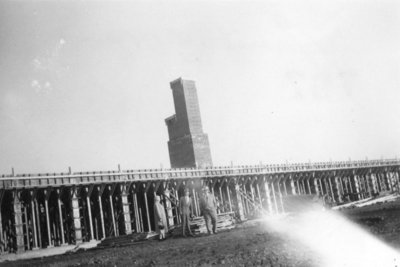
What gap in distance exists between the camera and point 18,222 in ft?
55.5

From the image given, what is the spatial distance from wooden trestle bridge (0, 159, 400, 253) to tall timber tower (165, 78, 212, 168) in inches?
371

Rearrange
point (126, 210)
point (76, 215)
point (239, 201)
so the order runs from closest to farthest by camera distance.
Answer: point (76, 215), point (126, 210), point (239, 201)

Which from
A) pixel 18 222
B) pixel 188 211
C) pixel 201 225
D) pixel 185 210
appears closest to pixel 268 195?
pixel 201 225

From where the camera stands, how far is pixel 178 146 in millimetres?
39812

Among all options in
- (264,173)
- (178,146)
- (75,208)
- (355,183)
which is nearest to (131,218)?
(75,208)

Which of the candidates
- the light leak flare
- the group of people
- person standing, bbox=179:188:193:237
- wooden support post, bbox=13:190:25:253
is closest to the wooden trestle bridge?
wooden support post, bbox=13:190:25:253

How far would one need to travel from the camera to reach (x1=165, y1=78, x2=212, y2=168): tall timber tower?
38531 millimetres

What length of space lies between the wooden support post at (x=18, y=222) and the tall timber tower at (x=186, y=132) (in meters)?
21.7

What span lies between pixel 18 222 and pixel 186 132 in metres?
23.5

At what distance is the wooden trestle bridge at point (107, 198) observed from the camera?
17812mm

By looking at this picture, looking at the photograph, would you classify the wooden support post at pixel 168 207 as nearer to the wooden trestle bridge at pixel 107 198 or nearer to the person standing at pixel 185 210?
the wooden trestle bridge at pixel 107 198

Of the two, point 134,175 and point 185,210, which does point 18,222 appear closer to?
point 134,175

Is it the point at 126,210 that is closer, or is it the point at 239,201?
the point at 126,210

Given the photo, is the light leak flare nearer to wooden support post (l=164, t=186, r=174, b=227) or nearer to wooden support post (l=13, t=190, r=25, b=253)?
wooden support post (l=13, t=190, r=25, b=253)
